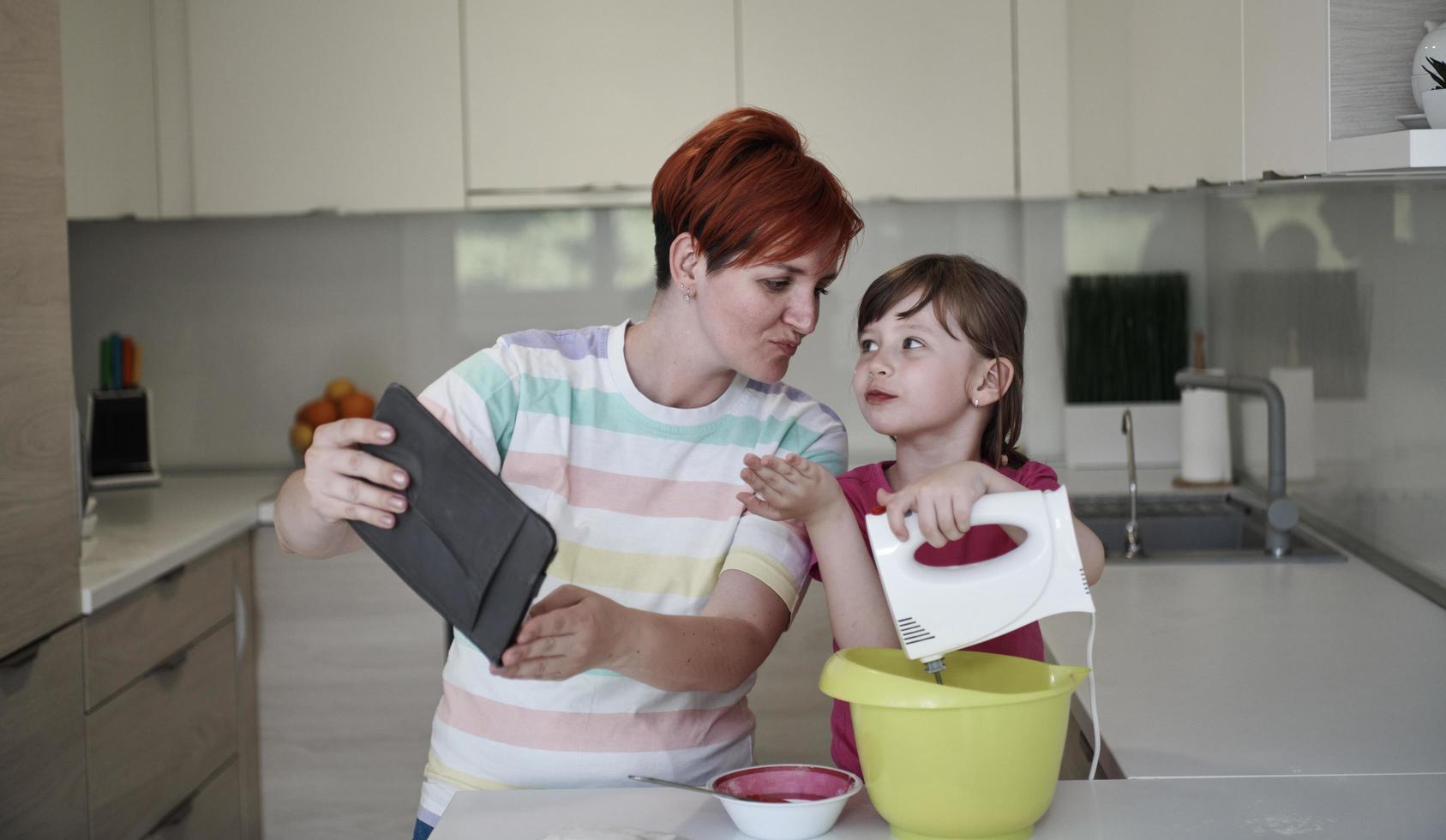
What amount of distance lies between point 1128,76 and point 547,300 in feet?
4.86

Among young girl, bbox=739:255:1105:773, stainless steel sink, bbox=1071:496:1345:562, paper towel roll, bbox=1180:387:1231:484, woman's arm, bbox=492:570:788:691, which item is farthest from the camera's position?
paper towel roll, bbox=1180:387:1231:484

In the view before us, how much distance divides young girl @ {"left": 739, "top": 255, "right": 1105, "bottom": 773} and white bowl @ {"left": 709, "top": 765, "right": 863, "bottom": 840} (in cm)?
20

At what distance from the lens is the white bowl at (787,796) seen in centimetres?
110

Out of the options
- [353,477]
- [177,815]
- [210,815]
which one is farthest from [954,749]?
[210,815]

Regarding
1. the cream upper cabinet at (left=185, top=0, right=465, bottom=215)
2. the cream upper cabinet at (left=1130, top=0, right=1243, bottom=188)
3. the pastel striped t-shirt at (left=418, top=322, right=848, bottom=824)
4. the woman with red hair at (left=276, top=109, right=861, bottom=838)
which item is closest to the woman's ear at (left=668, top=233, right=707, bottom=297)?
the woman with red hair at (left=276, top=109, right=861, bottom=838)

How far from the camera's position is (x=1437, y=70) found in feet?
4.08

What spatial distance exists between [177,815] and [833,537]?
5.38 ft

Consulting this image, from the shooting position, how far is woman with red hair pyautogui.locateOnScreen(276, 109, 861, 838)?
1400 millimetres

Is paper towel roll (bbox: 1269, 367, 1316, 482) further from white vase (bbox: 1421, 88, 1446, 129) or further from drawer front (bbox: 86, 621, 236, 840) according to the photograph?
drawer front (bbox: 86, 621, 236, 840)

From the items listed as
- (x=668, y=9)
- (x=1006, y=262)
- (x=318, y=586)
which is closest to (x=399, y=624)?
(x=318, y=586)

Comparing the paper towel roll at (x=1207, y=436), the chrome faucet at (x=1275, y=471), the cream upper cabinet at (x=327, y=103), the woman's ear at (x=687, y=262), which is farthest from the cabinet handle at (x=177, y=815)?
the paper towel roll at (x=1207, y=436)

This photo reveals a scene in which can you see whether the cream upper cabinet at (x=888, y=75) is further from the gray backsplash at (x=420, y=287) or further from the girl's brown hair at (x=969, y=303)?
the girl's brown hair at (x=969, y=303)

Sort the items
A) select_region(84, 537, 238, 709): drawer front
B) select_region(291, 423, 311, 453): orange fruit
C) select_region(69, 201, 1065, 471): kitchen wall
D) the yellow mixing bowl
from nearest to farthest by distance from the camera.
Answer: the yellow mixing bowl
select_region(84, 537, 238, 709): drawer front
select_region(291, 423, 311, 453): orange fruit
select_region(69, 201, 1065, 471): kitchen wall

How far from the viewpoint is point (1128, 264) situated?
3236mm
